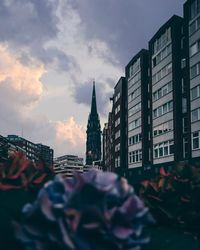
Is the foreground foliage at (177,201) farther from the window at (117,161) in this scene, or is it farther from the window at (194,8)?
the window at (117,161)

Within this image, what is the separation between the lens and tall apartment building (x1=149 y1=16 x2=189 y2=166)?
44.7m

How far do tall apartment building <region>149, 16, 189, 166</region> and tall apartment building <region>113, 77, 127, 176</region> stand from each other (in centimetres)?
1528

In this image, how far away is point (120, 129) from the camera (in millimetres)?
69000

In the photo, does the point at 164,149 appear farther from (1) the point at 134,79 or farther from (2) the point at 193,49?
(1) the point at 134,79

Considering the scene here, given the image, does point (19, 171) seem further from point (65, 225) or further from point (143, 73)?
point (143, 73)

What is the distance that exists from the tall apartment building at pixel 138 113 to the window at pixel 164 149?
180 inches

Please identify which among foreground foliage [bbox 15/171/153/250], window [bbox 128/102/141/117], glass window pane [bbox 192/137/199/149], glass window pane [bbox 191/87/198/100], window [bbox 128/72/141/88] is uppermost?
window [bbox 128/72/141/88]

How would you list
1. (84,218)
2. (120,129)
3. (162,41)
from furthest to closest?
(120,129) < (162,41) < (84,218)

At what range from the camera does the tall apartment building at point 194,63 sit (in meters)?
40.1

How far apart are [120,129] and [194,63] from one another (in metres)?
29.5

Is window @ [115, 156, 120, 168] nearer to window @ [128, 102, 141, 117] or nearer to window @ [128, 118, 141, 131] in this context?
window @ [128, 118, 141, 131]

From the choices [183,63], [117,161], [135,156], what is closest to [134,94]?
[135,156]

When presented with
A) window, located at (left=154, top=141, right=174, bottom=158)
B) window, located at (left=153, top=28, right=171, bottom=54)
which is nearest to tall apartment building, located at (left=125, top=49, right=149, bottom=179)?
window, located at (left=154, top=141, right=174, bottom=158)

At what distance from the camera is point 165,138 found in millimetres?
47156
